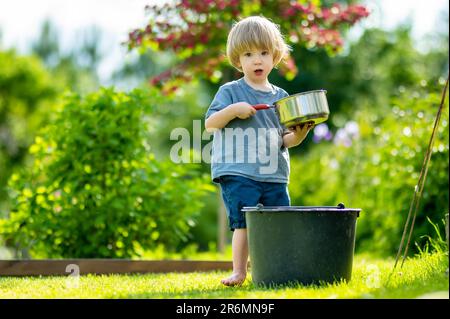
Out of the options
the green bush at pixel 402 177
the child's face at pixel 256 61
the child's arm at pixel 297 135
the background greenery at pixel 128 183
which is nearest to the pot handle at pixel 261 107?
the child's arm at pixel 297 135

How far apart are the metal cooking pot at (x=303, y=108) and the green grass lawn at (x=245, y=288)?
825 millimetres

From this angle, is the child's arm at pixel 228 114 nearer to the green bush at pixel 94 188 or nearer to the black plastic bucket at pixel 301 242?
the black plastic bucket at pixel 301 242

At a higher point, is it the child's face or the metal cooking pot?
the child's face

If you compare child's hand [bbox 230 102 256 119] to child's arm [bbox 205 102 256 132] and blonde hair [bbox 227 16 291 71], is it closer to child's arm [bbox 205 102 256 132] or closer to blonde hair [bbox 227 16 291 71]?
child's arm [bbox 205 102 256 132]

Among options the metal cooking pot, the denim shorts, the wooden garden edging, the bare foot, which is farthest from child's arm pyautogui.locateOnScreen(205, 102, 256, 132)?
the wooden garden edging

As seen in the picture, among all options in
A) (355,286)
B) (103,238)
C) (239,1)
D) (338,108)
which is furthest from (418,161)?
(338,108)

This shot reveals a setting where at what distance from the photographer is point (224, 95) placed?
397 centimetres

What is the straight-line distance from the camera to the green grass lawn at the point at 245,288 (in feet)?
10.1

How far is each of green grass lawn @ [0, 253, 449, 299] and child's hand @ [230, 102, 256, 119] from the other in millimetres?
890

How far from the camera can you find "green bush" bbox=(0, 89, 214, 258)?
5770mm

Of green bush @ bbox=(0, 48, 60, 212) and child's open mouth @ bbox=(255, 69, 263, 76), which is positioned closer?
child's open mouth @ bbox=(255, 69, 263, 76)

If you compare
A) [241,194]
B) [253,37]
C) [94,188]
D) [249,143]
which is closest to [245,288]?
[241,194]

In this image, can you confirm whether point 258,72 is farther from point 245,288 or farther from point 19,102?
point 19,102

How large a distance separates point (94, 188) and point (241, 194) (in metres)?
2.13
